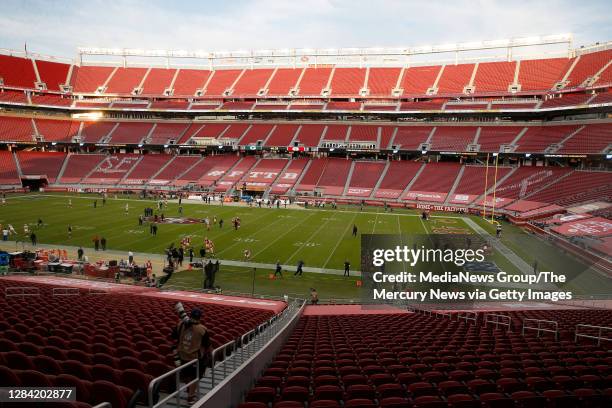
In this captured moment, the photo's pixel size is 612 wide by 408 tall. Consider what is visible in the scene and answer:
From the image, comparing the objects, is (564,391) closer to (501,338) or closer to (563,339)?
(501,338)

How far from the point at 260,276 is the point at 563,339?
1565 cm

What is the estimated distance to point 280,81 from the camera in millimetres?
76062

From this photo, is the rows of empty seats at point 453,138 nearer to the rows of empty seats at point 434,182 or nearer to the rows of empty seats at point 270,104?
the rows of empty seats at point 434,182

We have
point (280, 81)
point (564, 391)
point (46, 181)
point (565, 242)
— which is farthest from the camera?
point (280, 81)

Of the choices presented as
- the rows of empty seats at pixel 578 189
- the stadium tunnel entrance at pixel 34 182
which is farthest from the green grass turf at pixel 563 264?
the stadium tunnel entrance at pixel 34 182

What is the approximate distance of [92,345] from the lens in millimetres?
6125

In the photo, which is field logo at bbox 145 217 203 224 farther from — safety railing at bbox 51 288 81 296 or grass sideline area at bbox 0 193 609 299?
safety railing at bbox 51 288 81 296

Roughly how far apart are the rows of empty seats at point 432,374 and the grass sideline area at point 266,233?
1201 centimetres

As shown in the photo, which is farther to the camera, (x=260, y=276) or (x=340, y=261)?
(x=340, y=261)

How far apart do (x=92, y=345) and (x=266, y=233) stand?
2763cm

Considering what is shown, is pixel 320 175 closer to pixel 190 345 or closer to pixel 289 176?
pixel 289 176

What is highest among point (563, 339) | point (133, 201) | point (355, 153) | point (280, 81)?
point (280, 81)

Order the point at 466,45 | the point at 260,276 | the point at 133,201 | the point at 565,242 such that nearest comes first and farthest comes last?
1. the point at 260,276
2. the point at 565,242
3. the point at 133,201
4. the point at 466,45

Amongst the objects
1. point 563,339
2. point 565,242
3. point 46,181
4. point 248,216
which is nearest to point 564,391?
point 563,339
